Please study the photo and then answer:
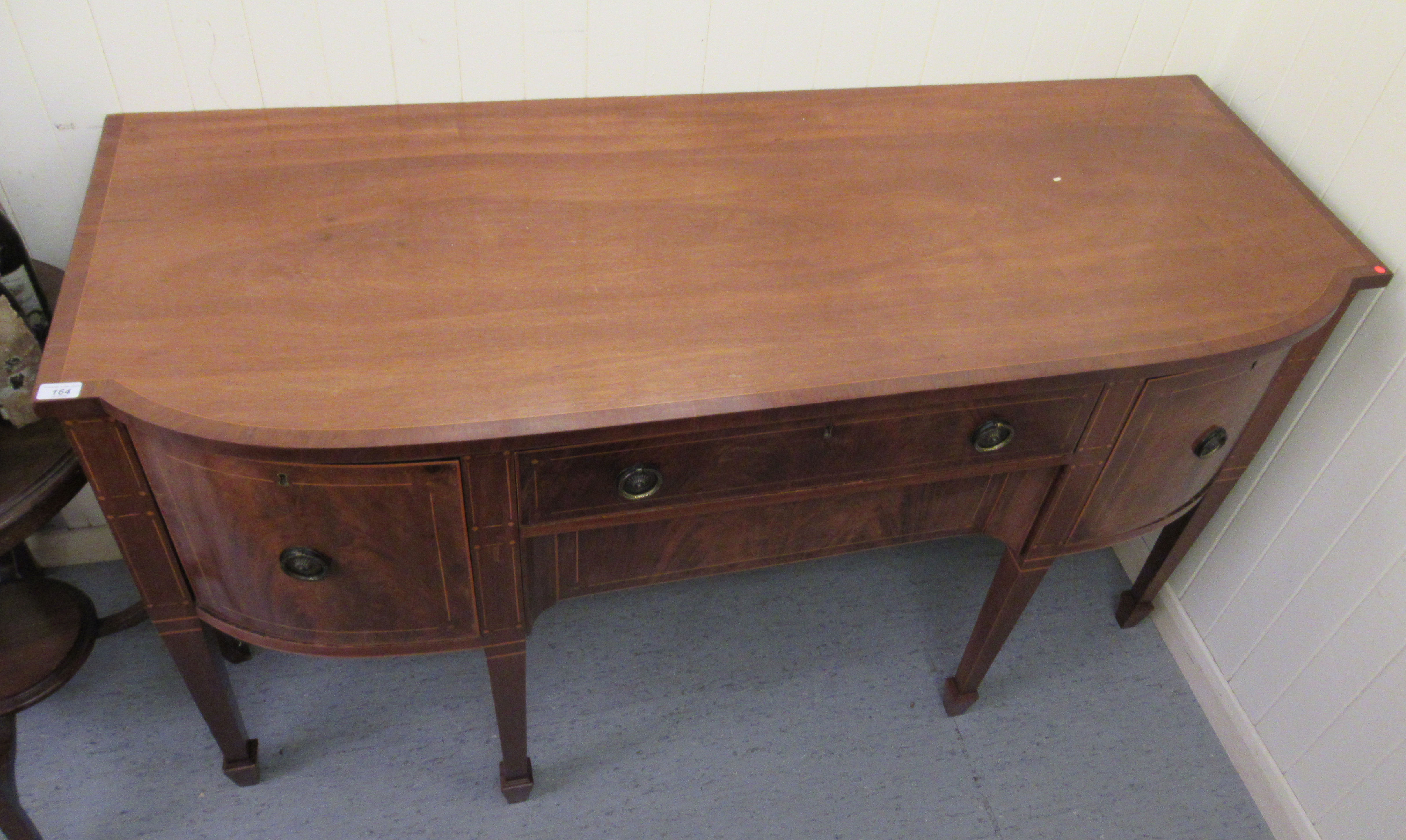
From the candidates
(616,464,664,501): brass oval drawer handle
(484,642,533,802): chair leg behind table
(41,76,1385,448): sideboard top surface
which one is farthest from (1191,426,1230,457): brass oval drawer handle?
(484,642,533,802): chair leg behind table

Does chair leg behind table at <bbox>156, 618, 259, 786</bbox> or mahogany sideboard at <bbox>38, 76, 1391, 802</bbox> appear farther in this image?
chair leg behind table at <bbox>156, 618, 259, 786</bbox>

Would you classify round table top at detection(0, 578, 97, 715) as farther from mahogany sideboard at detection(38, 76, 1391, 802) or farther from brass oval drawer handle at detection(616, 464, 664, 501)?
brass oval drawer handle at detection(616, 464, 664, 501)

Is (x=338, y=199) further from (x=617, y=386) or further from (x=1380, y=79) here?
(x=1380, y=79)

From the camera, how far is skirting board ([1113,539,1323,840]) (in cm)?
175

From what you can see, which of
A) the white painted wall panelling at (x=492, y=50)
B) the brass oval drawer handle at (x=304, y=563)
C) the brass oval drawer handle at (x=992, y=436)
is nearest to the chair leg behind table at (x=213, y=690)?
the brass oval drawer handle at (x=304, y=563)

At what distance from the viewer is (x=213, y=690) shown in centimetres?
151

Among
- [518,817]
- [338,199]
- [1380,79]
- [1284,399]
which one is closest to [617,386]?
[338,199]

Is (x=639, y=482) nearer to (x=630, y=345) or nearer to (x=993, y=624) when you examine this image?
(x=630, y=345)

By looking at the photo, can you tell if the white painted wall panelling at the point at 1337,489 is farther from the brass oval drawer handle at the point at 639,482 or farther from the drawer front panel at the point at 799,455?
the brass oval drawer handle at the point at 639,482

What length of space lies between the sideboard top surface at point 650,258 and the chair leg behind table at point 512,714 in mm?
449

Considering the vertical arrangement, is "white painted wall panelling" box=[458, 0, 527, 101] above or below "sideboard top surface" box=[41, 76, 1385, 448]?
above

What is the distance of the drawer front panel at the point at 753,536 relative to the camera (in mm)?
1367

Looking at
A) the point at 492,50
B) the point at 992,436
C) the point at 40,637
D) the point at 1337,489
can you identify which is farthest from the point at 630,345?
the point at 1337,489

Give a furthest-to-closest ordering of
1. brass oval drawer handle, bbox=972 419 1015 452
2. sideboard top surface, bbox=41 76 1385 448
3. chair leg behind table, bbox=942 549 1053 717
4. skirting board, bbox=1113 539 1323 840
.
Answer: skirting board, bbox=1113 539 1323 840 → chair leg behind table, bbox=942 549 1053 717 → brass oval drawer handle, bbox=972 419 1015 452 → sideboard top surface, bbox=41 76 1385 448
